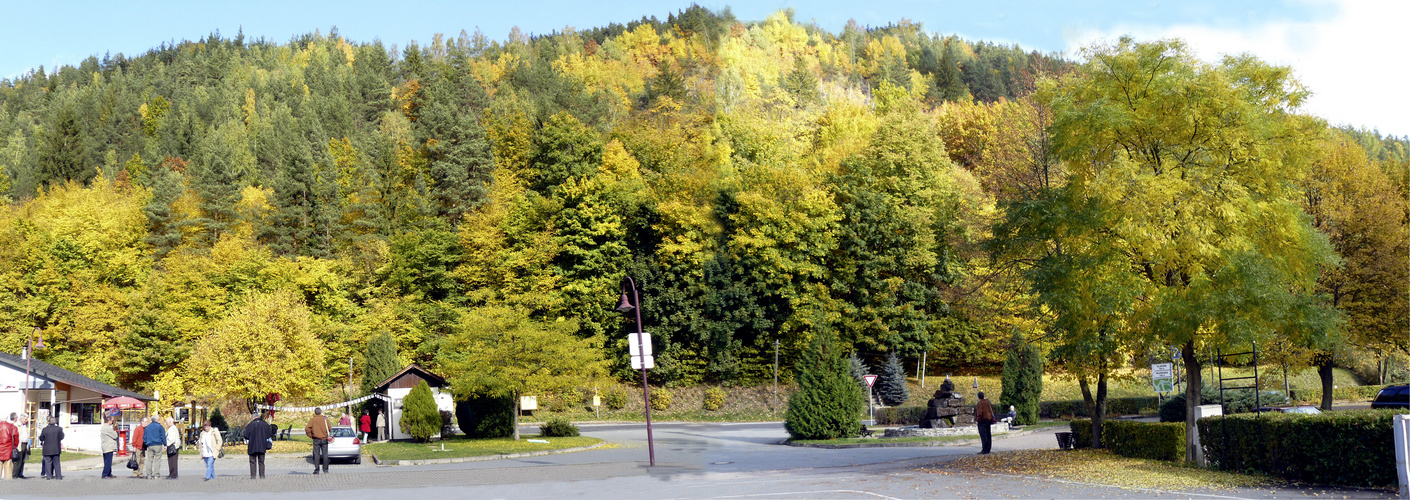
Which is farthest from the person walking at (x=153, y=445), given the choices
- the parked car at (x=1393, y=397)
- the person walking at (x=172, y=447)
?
the parked car at (x=1393, y=397)

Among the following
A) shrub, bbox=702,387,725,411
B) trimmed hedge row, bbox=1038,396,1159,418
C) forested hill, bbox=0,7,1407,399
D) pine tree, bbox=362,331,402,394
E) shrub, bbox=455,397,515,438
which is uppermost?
forested hill, bbox=0,7,1407,399

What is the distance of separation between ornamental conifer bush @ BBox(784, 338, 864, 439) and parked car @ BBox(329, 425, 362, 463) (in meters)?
14.2

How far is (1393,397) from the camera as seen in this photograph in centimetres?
3803

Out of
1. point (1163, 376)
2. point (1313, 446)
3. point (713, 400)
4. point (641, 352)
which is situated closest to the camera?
point (1313, 446)

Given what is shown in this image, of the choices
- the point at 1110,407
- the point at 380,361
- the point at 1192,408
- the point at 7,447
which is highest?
the point at 380,361

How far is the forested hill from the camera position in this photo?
2199 inches

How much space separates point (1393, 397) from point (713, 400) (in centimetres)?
3214

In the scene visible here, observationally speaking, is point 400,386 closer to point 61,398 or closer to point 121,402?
point 121,402

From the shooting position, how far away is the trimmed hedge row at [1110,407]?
46781mm

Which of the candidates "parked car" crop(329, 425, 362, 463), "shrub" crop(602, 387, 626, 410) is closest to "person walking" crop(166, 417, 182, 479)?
"parked car" crop(329, 425, 362, 463)

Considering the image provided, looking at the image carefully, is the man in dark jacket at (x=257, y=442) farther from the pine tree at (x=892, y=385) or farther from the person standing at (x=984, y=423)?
the pine tree at (x=892, y=385)

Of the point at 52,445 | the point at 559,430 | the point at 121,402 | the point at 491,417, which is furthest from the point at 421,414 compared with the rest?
the point at 52,445

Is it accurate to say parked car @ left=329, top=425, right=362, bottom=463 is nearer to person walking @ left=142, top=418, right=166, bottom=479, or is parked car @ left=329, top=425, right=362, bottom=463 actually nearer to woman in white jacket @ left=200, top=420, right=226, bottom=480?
person walking @ left=142, top=418, right=166, bottom=479

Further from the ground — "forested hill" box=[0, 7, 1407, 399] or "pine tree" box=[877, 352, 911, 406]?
"forested hill" box=[0, 7, 1407, 399]
